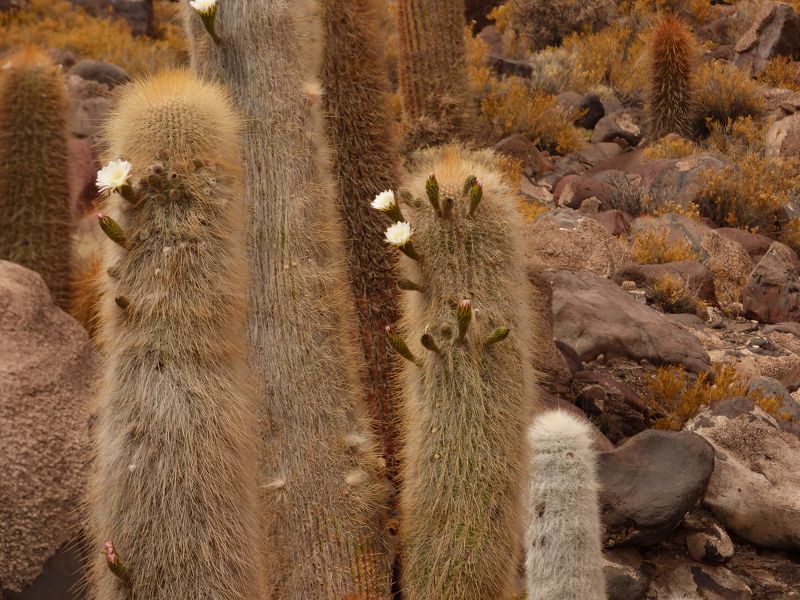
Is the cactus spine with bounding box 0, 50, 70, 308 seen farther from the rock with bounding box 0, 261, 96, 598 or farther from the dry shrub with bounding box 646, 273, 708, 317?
the dry shrub with bounding box 646, 273, 708, 317

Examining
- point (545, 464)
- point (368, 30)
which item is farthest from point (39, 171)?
point (545, 464)

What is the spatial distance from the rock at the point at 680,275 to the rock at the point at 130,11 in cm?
963

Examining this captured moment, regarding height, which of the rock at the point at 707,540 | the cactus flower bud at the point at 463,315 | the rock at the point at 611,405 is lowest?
the rock at the point at 707,540

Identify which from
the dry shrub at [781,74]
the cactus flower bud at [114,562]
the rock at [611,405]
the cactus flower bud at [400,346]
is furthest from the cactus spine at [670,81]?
the cactus flower bud at [114,562]

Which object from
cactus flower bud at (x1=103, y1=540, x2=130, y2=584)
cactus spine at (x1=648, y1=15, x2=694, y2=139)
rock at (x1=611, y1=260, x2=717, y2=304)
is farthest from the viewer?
cactus spine at (x1=648, y1=15, x2=694, y2=139)

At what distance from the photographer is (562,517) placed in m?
2.92

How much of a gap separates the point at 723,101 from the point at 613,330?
5.40m

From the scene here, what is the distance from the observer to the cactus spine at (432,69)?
732 centimetres

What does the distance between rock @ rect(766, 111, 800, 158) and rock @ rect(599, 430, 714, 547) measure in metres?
5.77

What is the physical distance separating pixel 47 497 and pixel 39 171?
2.47 metres

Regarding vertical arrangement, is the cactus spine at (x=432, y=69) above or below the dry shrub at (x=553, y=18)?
above

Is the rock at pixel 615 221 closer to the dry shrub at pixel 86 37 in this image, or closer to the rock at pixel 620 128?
the rock at pixel 620 128

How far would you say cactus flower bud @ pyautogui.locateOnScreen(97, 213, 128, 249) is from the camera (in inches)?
97.7

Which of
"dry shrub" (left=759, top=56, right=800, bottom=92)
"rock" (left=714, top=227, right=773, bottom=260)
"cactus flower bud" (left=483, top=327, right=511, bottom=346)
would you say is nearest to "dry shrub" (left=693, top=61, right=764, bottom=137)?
"dry shrub" (left=759, top=56, right=800, bottom=92)
